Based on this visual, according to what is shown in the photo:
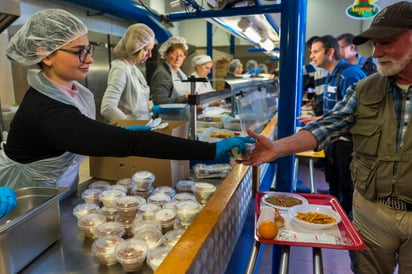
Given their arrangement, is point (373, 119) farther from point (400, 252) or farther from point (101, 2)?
point (101, 2)

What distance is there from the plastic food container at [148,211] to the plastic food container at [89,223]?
0.15 m

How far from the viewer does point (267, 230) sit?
1.19m

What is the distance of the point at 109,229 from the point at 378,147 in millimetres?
1280

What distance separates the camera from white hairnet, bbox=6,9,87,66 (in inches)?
52.1

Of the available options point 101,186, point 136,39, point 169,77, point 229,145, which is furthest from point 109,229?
point 169,77

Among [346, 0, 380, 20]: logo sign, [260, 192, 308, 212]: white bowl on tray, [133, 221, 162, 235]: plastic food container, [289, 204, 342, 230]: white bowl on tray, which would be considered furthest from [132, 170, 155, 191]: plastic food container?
[346, 0, 380, 20]: logo sign

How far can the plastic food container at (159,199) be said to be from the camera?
141cm

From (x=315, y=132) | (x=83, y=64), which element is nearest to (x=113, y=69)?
(x=83, y=64)

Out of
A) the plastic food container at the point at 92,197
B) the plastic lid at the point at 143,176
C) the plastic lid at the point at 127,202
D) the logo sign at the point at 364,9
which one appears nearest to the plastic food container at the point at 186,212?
the plastic lid at the point at 127,202

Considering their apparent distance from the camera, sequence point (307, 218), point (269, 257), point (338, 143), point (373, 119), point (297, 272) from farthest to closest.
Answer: point (338, 143) → point (269, 257) → point (297, 272) → point (373, 119) → point (307, 218)

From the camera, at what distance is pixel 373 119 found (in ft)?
5.24

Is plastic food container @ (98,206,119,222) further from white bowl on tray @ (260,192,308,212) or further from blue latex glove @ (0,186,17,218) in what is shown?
white bowl on tray @ (260,192,308,212)

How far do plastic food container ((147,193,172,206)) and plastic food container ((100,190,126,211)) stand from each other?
4.8 inches

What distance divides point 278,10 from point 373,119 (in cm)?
79
